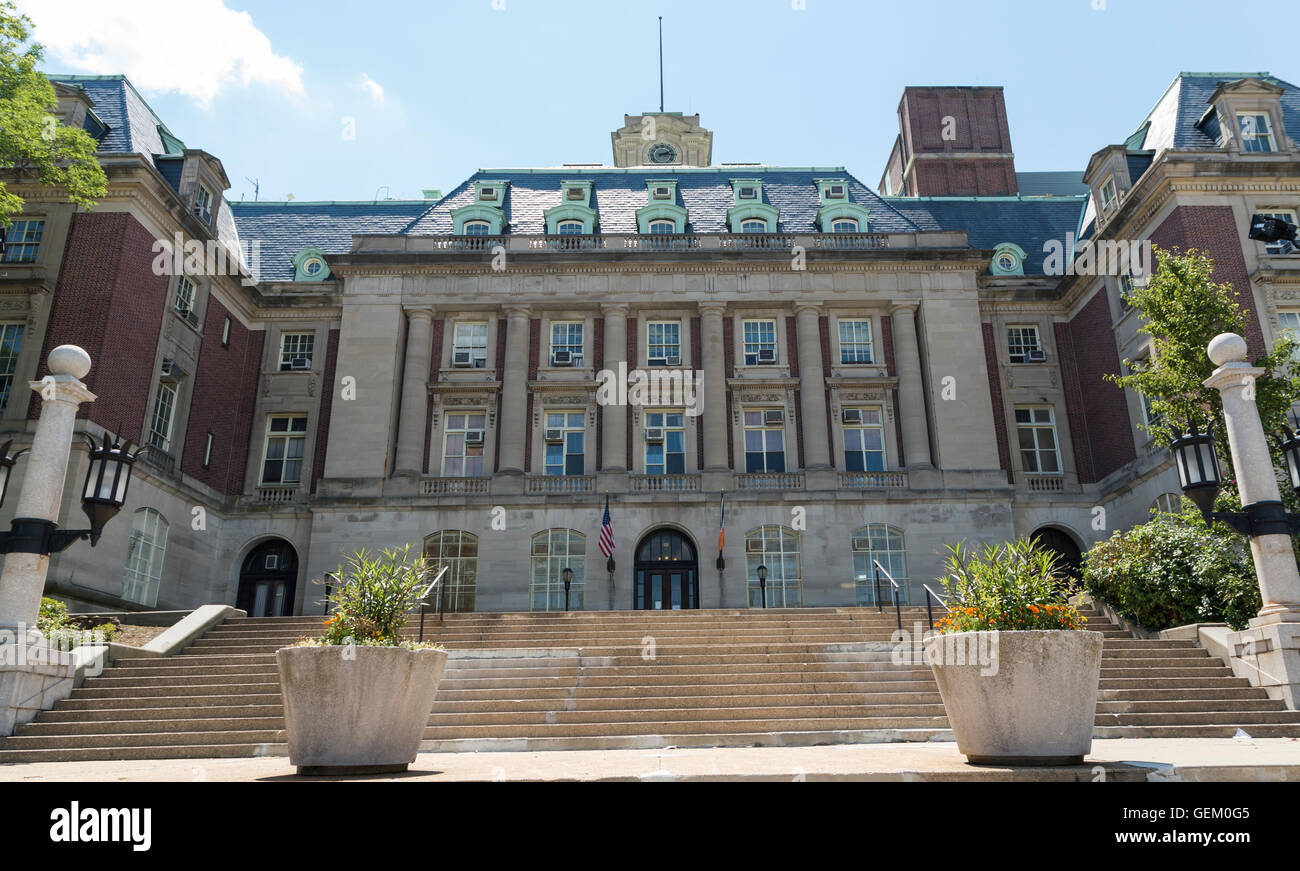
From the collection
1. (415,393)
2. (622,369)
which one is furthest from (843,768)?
(415,393)

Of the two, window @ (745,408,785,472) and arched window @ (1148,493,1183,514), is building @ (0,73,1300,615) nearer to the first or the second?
window @ (745,408,785,472)

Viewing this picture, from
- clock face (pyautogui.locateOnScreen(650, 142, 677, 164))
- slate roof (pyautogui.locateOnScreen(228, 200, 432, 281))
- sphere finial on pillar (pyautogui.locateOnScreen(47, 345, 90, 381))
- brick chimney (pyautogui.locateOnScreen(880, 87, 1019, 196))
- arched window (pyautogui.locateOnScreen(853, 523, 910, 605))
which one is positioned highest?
clock face (pyautogui.locateOnScreen(650, 142, 677, 164))

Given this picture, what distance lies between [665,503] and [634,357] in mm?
6549

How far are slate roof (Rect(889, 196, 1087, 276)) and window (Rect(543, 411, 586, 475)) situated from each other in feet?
63.9

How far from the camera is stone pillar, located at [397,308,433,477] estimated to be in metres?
31.5

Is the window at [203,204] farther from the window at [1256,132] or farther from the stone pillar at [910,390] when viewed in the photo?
the window at [1256,132]

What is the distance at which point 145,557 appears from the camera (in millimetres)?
27031

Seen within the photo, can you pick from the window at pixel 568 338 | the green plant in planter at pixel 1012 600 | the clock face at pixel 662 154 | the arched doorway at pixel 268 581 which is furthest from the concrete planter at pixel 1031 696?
the clock face at pixel 662 154

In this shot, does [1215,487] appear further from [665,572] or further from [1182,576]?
[665,572]

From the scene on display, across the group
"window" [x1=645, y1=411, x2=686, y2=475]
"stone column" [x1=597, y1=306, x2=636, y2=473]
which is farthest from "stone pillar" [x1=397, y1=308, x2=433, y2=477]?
"window" [x1=645, y1=411, x2=686, y2=475]

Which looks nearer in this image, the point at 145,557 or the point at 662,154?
the point at 145,557

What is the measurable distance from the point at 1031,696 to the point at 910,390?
26388mm

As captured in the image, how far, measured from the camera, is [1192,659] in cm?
1616

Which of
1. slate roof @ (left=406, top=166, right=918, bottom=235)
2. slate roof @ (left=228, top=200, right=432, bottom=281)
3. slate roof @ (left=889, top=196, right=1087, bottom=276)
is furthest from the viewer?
slate roof @ (left=889, top=196, right=1087, bottom=276)
